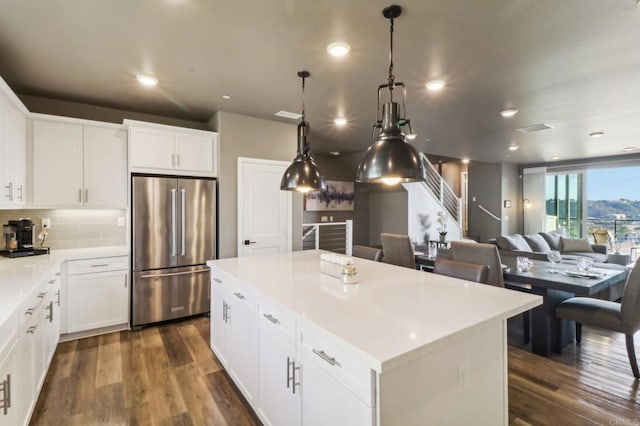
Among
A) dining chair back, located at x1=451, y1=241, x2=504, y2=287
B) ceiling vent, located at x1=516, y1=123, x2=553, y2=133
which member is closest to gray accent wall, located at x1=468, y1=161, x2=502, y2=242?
ceiling vent, located at x1=516, y1=123, x2=553, y2=133

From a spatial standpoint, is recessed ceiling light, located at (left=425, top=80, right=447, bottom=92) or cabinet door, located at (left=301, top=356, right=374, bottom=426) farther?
recessed ceiling light, located at (left=425, top=80, right=447, bottom=92)

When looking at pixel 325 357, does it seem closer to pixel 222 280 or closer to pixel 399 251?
pixel 222 280

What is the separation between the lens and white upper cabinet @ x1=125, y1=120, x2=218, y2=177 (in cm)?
365

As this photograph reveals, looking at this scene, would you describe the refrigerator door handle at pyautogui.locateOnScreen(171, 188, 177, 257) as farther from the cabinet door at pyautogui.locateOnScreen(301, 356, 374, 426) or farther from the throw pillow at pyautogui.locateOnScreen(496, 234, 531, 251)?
the throw pillow at pyautogui.locateOnScreen(496, 234, 531, 251)

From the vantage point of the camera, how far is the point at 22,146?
3057 mm

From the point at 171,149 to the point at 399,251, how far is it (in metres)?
3.10

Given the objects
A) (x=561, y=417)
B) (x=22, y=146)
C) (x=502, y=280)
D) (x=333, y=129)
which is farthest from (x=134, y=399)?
(x=333, y=129)

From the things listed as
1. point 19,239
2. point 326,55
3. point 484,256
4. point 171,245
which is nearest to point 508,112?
point 484,256

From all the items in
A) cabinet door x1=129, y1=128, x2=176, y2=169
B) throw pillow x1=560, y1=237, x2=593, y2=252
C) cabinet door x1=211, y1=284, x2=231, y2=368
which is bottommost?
cabinet door x1=211, y1=284, x2=231, y2=368

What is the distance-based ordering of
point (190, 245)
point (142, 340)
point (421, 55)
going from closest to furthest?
1. point (421, 55)
2. point (142, 340)
3. point (190, 245)

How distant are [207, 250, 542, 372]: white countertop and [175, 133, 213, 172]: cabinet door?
1.89 meters

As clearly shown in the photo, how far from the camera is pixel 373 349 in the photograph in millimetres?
1165

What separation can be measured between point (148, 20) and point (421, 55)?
2030mm

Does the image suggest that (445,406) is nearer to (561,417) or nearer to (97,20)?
(561,417)
